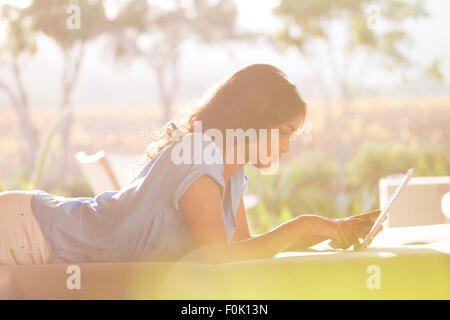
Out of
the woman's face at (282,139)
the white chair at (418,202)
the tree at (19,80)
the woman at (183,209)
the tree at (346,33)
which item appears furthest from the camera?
the tree at (19,80)

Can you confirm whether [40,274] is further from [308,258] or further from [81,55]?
[81,55]

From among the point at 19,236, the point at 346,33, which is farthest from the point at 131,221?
the point at 346,33

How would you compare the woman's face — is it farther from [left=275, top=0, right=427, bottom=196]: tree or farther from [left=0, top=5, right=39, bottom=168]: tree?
[left=0, top=5, right=39, bottom=168]: tree

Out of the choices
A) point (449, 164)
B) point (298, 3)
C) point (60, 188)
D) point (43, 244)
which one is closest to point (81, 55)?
point (60, 188)

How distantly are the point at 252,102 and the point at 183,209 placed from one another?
0.31m

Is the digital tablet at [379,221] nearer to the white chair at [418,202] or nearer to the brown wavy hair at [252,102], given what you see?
the brown wavy hair at [252,102]

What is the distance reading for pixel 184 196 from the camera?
55.1 inches

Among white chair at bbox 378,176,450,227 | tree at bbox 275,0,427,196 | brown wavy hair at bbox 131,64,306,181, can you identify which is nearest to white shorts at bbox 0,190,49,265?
brown wavy hair at bbox 131,64,306,181

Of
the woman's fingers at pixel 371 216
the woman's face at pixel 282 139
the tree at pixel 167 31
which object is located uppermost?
the tree at pixel 167 31

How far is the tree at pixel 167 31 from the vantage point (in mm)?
8984

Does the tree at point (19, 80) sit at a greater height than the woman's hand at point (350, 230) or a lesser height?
greater

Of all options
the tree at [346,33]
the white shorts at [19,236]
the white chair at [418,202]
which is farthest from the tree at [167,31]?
the white shorts at [19,236]

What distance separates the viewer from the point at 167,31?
9336 millimetres

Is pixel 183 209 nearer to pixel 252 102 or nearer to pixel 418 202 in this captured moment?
pixel 252 102
